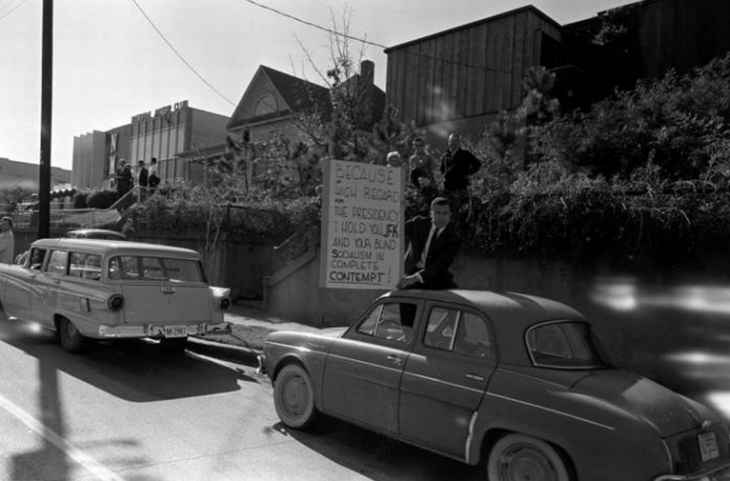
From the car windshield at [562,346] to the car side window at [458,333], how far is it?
1.01 feet

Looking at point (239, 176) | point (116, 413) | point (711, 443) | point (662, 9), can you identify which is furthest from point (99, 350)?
point (662, 9)

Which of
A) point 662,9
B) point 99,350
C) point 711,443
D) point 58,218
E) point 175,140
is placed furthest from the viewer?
point 175,140

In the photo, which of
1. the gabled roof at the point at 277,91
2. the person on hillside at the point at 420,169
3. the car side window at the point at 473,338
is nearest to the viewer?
the car side window at the point at 473,338

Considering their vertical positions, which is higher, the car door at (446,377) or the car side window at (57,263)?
the car side window at (57,263)

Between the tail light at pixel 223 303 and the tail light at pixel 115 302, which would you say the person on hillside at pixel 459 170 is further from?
the tail light at pixel 115 302

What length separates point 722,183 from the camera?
6121 mm

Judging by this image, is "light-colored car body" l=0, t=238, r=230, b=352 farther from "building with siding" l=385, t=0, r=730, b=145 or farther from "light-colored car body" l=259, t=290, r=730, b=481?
"building with siding" l=385, t=0, r=730, b=145

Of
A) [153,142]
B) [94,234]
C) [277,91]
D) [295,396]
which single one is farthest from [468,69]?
[153,142]

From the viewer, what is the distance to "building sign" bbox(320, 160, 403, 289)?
6340mm

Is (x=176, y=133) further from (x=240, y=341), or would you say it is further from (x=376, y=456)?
(x=376, y=456)

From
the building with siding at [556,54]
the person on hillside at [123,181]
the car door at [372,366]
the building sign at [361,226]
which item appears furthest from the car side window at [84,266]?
the person on hillside at [123,181]

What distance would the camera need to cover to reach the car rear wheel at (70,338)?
7.36m

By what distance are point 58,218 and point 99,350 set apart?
649 inches

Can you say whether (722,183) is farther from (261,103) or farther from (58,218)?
(261,103)
